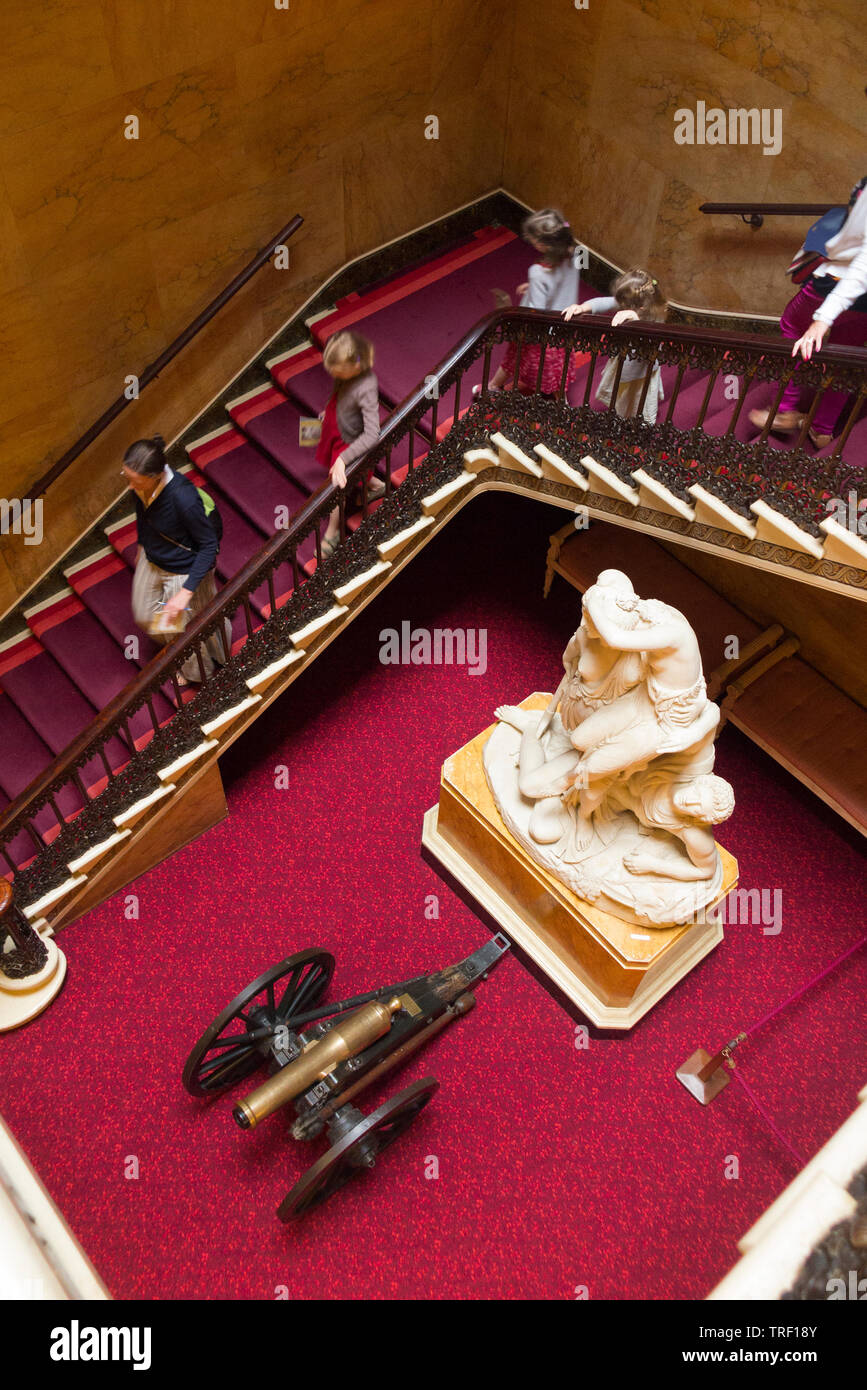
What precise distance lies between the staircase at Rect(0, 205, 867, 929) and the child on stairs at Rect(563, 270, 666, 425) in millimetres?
151

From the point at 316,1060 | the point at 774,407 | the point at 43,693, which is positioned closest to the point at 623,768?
the point at 774,407

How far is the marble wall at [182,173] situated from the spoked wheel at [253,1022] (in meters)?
3.30

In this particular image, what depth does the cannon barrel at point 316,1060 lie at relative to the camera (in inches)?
174

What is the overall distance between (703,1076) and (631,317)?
389cm

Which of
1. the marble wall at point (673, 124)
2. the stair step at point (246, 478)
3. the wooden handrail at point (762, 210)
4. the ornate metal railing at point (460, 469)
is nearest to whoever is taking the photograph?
the ornate metal railing at point (460, 469)

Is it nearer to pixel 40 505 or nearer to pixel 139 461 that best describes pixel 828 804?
pixel 139 461

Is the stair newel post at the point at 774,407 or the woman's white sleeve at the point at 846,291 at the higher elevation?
the woman's white sleeve at the point at 846,291

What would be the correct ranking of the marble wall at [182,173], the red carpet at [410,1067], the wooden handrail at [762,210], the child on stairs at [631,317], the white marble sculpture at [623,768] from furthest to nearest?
the wooden handrail at [762,210], the marble wall at [182,173], the child on stairs at [631,317], the red carpet at [410,1067], the white marble sculpture at [623,768]

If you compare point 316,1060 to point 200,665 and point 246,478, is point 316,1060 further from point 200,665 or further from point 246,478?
point 246,478

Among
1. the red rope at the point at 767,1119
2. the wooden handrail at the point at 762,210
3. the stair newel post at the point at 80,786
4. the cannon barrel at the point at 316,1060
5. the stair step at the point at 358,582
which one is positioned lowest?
the red rope at the point at 767,1119

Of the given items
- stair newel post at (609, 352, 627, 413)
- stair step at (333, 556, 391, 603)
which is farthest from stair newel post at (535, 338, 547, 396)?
stair step at (333, 556, 391, 603)

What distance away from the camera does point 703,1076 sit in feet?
17.8

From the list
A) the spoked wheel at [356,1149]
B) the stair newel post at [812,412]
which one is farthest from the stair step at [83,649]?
the stair newel post at [812,412]

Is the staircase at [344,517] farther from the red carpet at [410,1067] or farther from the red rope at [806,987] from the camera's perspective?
the red rope at [806,987]
